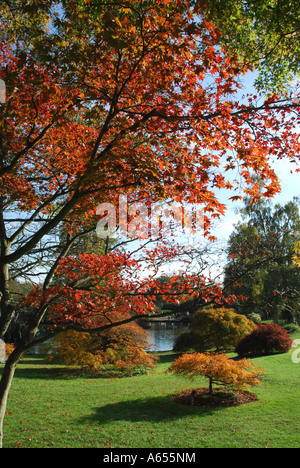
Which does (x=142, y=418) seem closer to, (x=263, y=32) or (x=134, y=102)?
(x=134, y=102)

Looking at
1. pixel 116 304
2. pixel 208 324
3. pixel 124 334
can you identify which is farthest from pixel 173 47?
pixel 208 324

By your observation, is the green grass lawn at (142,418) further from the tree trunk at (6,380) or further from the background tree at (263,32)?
the background tree at (263,32)

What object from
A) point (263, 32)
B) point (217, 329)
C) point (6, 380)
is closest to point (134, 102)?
point (263, 32)

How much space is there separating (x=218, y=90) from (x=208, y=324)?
48.1 ft

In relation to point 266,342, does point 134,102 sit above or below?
above

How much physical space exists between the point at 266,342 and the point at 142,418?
31.8 ft

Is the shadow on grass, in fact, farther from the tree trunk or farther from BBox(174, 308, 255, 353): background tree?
BBox(174, 308, 255, 353): background tree

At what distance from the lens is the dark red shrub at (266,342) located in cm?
1456

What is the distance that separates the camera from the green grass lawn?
18.1ft

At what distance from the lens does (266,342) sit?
14688 millimetres

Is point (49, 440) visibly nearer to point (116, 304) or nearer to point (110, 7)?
point (116, 304)

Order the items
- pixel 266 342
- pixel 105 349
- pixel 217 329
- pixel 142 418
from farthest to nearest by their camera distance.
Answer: pixel 217 329, pixel 105 349, pixel 266 342, pixel 142 418

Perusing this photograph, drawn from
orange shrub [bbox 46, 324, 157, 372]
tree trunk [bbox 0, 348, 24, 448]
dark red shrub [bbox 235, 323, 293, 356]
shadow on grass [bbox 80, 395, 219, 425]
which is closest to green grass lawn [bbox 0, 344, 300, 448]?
shadow on grass [bbox 80, 395, 219, 425]

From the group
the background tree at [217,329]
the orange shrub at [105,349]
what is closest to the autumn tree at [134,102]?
the orange shrub at [105,349]
